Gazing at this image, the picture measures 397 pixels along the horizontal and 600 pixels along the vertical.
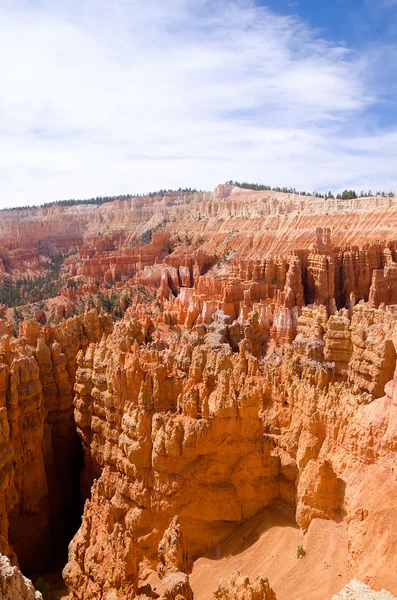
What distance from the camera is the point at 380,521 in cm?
900

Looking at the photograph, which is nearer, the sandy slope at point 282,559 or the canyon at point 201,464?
the sandy slope at point 282,559

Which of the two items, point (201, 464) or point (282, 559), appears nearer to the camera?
point (282, 559)

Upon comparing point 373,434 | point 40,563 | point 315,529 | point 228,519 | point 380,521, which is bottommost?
point 40,563

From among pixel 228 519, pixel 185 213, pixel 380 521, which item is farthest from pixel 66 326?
pixel 185 213

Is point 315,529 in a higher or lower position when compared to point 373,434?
lower

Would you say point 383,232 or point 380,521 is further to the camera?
point 383,232

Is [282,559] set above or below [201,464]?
below

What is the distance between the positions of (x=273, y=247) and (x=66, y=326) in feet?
169

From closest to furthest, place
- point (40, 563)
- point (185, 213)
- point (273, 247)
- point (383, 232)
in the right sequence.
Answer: point (40, 563)
point (383, 232)
point (273, 247)
point (185, 213)

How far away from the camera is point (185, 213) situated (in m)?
128

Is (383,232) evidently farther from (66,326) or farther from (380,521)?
(380,521)

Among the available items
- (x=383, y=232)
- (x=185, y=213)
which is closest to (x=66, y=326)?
(x=383, y=232)

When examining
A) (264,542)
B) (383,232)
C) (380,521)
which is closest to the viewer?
(380,521)

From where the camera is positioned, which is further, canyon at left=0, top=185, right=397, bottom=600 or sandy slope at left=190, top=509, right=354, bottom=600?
canyon at left=0, top=185, right=397, bottom=600
